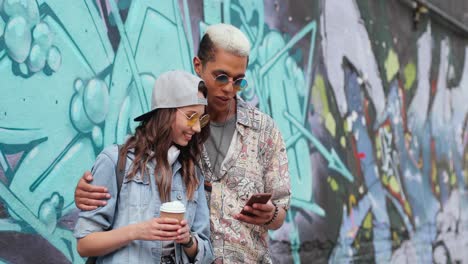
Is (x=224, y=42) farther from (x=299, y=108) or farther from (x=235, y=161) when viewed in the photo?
(x=299, y=108)

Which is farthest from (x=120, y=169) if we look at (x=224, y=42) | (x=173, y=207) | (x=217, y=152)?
(x=224, y=42)

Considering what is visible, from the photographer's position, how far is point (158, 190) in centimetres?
288

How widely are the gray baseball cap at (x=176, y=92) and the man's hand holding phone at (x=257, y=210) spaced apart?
0.44m

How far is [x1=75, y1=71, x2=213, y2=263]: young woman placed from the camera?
A: 2748mm

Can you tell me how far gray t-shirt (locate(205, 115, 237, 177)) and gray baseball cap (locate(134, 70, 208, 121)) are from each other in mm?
318

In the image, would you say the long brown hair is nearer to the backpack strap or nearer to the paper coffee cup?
the backpack strap

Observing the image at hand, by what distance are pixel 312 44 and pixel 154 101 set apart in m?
4.20

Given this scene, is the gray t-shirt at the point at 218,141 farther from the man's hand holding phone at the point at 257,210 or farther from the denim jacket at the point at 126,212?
the denim jacket at the point at 126,212

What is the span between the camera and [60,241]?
4148mm

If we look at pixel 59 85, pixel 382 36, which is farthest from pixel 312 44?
pixel 59 85

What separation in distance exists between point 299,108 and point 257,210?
148 inches

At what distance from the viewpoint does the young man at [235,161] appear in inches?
125

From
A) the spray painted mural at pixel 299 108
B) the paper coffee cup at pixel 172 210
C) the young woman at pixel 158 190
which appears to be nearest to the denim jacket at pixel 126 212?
the young woman at pixel 158 190

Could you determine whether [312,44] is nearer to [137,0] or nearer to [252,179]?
[137,0]
